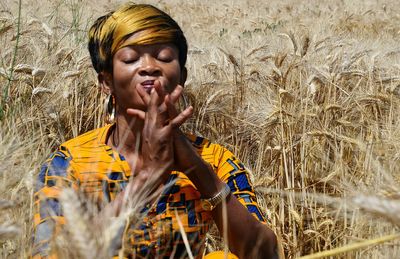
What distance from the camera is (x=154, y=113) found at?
1341 millimetres

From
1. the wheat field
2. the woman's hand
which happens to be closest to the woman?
the woman's hand

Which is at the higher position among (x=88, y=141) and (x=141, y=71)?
(x=141, y=71)

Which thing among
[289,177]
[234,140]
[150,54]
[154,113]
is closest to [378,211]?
[154,113]

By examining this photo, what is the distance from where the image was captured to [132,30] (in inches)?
60.9

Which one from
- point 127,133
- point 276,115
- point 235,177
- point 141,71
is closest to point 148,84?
point 141,71

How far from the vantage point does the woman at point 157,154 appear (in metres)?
1.37

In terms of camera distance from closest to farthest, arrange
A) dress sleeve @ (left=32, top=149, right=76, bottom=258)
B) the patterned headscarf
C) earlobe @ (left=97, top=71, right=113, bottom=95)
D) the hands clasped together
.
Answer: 1. dress sleeve @ (left=32, top=149, right=76, bottom=258)
2. the hands clasped together
3. the patterned headscarf
4. earlobe @ (left=97, top=71, right=113, bottom=95)

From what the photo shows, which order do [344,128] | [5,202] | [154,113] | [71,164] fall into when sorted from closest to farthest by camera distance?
1. [5,202]
2. [154,113]
3. [71,164]
4. [344,128]

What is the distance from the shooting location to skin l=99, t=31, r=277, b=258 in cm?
134

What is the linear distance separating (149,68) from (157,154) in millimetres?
271

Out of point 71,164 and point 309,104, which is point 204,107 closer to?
point 309,104

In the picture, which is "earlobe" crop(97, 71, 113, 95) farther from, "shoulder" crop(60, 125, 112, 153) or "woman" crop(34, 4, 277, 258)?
"shoulder" crop(60, 125, 112, 153)

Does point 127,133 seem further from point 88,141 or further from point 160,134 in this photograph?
point 160,134

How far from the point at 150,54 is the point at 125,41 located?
77 millimetres
